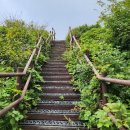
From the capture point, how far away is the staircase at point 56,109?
5875 mm

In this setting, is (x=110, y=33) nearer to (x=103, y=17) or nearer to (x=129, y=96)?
(x=103, y=17)

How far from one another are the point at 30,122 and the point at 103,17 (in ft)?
18.0

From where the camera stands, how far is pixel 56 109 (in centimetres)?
670

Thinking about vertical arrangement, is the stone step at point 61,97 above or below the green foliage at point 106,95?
below

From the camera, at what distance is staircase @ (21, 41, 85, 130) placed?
5875mm

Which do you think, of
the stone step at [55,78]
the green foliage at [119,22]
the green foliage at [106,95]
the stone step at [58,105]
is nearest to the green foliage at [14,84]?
the stone step at [58,105]

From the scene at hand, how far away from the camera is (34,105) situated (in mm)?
6703

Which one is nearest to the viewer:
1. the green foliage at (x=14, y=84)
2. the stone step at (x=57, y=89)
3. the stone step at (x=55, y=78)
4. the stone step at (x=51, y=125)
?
the green foliage at (x=14, y=84)

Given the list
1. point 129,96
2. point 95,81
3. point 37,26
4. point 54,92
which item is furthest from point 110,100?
point 37,26

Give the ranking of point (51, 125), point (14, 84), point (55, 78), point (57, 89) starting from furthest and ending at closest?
point (55, 78), point (57, 89), point (14, 84), point (51, 125)

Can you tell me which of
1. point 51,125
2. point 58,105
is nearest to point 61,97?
point 58,105

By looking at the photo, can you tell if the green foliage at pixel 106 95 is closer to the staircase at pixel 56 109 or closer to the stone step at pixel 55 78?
the staircase at pixel 56 109

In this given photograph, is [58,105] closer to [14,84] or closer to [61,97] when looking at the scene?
[61,97]

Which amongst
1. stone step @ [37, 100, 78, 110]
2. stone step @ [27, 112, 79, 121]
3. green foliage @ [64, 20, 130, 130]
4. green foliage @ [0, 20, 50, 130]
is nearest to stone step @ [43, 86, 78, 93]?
green foliage @ [0, 20, 50, 130]
